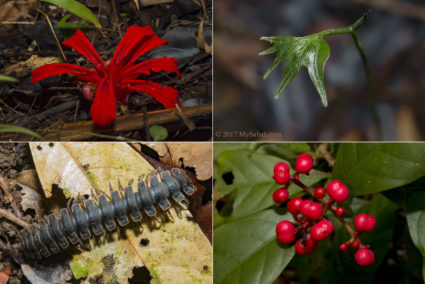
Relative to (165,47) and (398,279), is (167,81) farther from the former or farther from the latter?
(398,279)

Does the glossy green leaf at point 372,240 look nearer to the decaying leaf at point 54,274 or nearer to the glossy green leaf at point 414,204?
the glossy green leaf at point 414,204

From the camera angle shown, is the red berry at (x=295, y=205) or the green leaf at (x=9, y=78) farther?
the green leaf at (x=9, y=78)

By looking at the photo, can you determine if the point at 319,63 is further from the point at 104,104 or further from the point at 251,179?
the point at 104,104

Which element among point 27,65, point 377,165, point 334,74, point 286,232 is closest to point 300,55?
point 334,74

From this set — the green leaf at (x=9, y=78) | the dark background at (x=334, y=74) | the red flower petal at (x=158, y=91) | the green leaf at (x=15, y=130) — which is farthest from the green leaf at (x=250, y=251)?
the green leaf at (x=9, y=78)

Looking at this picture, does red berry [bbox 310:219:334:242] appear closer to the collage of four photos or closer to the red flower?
the collage of four photos

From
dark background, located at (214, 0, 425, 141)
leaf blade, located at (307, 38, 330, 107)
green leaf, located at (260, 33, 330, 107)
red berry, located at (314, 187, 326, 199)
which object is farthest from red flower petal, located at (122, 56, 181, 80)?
red berry, located at (314, 187, 326, 199)
